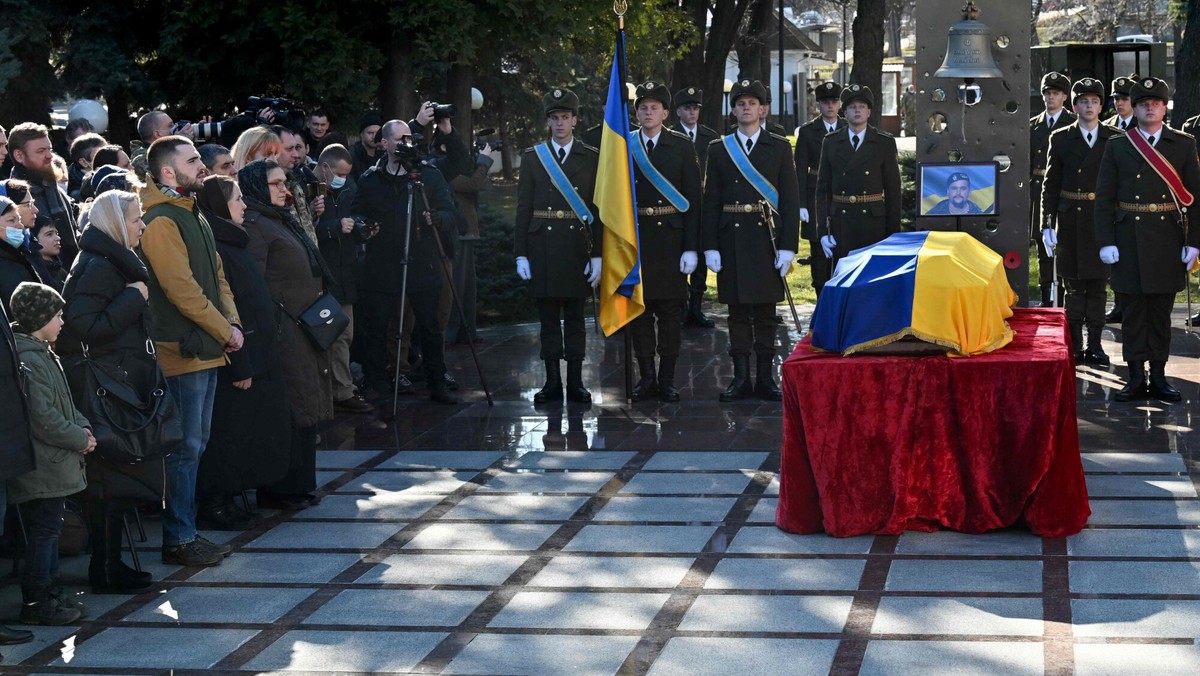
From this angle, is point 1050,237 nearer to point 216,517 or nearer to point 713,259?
point 713,259

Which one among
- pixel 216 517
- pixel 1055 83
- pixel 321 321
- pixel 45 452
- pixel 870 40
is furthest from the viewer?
pixel 870 40

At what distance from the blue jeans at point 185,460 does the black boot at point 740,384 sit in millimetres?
4246

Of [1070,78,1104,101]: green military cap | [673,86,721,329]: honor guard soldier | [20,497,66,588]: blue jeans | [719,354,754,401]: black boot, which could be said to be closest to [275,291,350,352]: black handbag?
[20,497,66,588]: blue jeans

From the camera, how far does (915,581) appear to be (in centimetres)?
641

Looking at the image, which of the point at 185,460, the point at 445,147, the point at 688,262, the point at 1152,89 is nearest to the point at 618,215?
the point at 688,262

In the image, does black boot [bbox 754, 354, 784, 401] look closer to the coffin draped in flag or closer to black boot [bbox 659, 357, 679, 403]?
black boot [bbox 659, 357, 679, 403]

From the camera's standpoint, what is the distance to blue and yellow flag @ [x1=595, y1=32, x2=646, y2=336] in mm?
10234

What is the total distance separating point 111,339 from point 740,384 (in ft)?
16.3

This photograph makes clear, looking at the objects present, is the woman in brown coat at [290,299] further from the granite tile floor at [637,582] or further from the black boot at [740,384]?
the black boot at [740,384]

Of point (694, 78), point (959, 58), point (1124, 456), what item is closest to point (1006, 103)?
point (959, 58)

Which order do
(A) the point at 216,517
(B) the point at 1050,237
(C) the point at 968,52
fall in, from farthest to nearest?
(B) the point at 1050,237, (C) the point at 968,52, (A) the point at 216,517

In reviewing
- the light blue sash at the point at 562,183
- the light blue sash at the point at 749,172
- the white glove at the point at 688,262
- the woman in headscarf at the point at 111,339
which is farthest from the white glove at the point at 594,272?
the woman in headscarf at the point at 111,339

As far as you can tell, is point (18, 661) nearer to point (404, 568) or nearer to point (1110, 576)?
point (404, 568)

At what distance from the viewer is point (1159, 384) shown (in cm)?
1008
